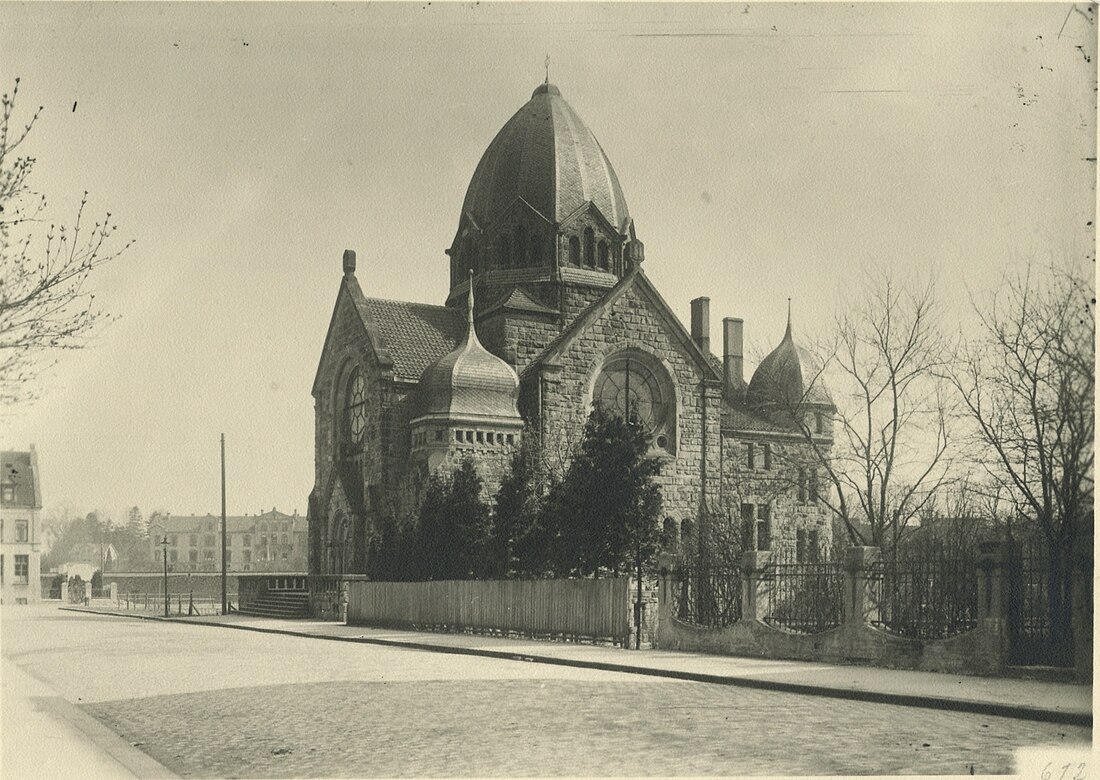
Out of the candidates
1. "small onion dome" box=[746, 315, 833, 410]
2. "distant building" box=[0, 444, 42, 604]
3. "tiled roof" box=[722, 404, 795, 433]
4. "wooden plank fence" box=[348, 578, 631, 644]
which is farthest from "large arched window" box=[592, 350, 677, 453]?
"distant building" box=[0, 444, 42, 604]

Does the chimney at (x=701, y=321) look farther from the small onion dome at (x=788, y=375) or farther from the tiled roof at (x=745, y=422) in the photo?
the tiled roof at (x=745, y=422)

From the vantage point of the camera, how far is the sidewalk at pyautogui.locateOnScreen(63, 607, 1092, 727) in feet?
45.4

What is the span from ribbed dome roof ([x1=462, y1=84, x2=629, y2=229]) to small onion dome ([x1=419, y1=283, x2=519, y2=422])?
7747 millimetres

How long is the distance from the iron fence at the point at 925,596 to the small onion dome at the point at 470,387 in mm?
20135

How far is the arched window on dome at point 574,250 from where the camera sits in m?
46.5

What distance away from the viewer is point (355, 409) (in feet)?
147

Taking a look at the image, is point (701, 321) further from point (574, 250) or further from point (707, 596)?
point (707, 596)

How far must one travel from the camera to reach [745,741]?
1132cm

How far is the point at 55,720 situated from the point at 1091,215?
11278 mm

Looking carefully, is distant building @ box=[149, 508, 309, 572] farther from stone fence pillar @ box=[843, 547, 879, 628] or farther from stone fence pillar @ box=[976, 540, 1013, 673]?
stone fence pillar @ box=[976, 540, 1013, 673]

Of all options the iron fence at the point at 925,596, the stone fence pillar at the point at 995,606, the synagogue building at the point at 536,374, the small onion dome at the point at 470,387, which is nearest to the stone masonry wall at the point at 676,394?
the synagogue building at the point at 536,374

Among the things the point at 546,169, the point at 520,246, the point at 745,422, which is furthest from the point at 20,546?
the point at 745,422

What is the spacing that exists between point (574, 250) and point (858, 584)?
93.0ft

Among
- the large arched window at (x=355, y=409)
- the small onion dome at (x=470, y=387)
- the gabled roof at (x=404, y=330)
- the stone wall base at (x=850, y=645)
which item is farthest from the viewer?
the large arched window at (x=355, y=409)
